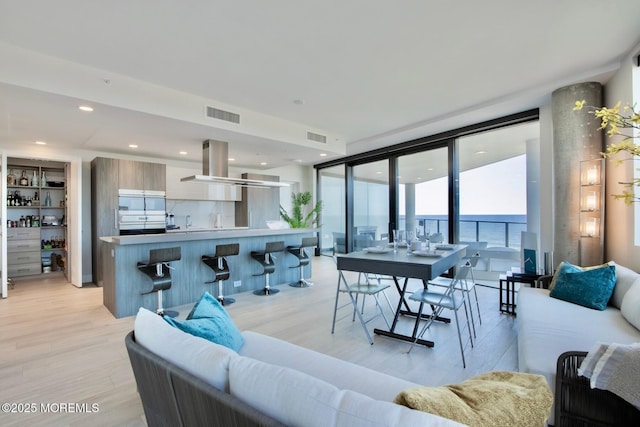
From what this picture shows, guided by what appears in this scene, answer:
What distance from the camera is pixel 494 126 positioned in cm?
493

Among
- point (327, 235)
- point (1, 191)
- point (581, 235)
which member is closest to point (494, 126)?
point (581, 235)

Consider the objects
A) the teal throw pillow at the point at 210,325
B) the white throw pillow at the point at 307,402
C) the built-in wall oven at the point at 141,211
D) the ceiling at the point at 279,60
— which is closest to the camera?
the white throw pillow at the point at 307,402

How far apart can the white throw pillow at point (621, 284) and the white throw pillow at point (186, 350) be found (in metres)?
3.17

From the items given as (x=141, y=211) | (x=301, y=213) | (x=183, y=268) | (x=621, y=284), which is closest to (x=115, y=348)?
(x=183, y=268)

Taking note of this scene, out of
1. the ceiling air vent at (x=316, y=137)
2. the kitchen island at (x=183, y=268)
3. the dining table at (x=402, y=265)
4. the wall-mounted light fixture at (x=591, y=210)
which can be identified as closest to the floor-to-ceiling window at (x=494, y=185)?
the wall-mounted light fixture at (x=591, y=210)

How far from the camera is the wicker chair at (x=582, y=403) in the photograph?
1387 mm

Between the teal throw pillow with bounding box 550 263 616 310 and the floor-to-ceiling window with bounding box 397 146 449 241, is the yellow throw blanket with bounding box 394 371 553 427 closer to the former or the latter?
the teal throw pillow with bounding box 550 263 616 310

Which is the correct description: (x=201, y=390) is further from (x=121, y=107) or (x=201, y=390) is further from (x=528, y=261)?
(x=528, y=261)

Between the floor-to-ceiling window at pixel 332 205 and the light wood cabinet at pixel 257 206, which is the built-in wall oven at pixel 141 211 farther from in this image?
the floor-to-ceiling window at pixel 332 205

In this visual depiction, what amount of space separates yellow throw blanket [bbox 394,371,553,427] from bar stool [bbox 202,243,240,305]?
3.78 meters

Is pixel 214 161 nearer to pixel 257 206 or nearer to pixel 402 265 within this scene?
pixel 257 206

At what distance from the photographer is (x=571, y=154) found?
3.55m

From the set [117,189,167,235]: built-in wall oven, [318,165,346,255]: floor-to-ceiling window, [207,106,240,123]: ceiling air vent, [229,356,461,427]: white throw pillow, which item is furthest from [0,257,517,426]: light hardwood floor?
[318,165,346,255]: floor-to-ceiling window

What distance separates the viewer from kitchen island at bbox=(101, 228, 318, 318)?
12.6 feet
